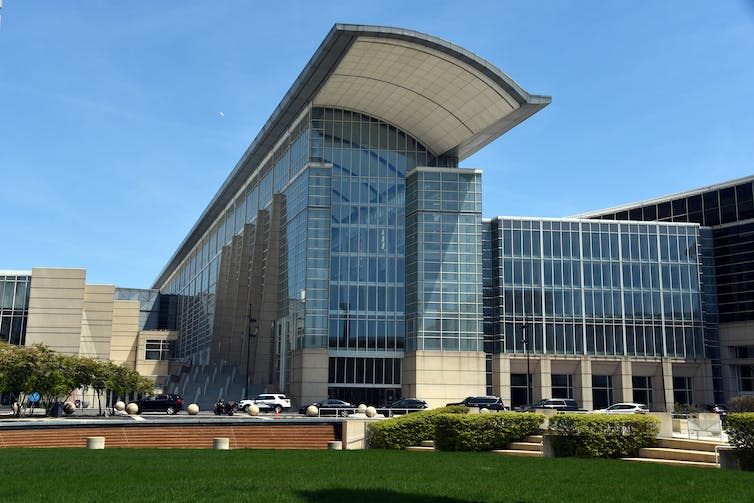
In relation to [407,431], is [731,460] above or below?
below

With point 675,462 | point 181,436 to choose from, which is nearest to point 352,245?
point 181,436

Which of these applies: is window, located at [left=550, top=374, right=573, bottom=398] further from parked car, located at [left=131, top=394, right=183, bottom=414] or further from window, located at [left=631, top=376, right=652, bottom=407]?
parked car, located at [left=131, top=394, right=183, bottom=414]

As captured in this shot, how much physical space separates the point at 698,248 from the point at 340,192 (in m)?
35.6

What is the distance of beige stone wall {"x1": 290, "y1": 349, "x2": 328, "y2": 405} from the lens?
68.5 metres

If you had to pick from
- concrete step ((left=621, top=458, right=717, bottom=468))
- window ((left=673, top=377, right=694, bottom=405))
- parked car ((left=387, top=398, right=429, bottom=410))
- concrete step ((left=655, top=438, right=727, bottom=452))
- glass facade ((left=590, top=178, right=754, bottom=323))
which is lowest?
concrete step ((left=621, top=458, right=717, bottom=468))

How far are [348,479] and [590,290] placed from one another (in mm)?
62073

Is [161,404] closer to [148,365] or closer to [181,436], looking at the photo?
[181,436]

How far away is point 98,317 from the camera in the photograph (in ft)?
256

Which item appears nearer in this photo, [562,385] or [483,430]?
[483,430]

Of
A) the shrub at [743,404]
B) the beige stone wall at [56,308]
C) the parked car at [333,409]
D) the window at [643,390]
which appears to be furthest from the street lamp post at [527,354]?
the beige stone wall at [56,308]

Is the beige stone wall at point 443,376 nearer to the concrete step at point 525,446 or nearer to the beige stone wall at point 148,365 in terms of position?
the concrete step at point 525,446

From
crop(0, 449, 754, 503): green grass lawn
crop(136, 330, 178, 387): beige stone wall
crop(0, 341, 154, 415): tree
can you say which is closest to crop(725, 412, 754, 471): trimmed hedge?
crop(0, 449, 754, 503): green grass lawn

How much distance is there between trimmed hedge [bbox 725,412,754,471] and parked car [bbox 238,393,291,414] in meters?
41.2

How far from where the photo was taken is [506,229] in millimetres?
77000
